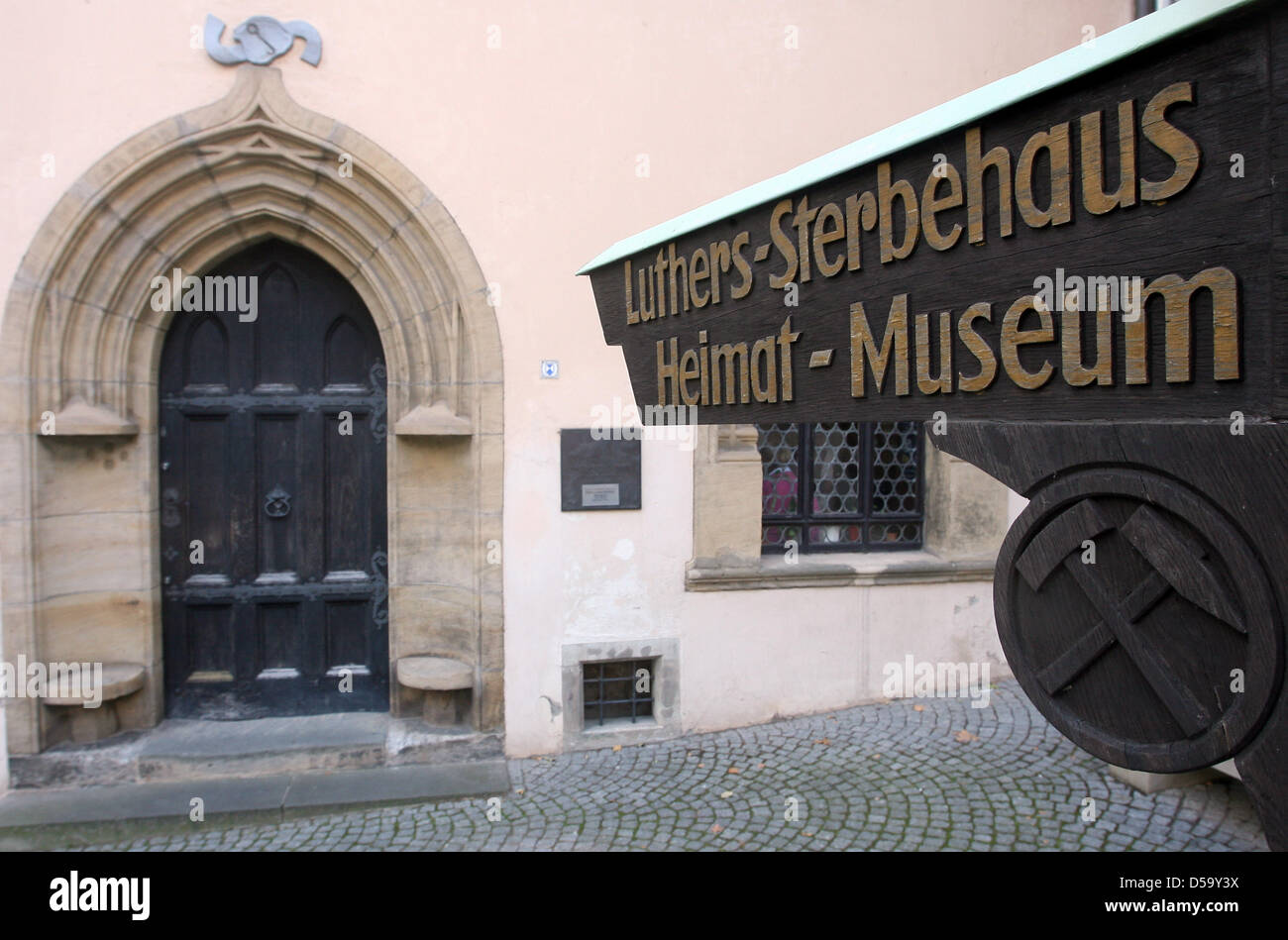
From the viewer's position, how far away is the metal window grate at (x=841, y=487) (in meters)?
5.58

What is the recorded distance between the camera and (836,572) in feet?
17.4

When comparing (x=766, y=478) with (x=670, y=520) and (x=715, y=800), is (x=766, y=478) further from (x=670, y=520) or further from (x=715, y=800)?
(x=715, y=800)

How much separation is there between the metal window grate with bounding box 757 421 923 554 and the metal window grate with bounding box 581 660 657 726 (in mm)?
1099

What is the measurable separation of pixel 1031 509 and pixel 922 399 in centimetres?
21

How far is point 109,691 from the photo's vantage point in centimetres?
472

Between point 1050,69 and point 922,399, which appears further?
point 922,399

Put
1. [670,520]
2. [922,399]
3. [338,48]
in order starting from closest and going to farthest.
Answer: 1. [922,399]
2. [338,48]
3. [670,520]

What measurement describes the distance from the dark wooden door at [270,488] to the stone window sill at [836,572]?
79.0 inches

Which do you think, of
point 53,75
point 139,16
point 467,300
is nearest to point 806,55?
point 467,300
